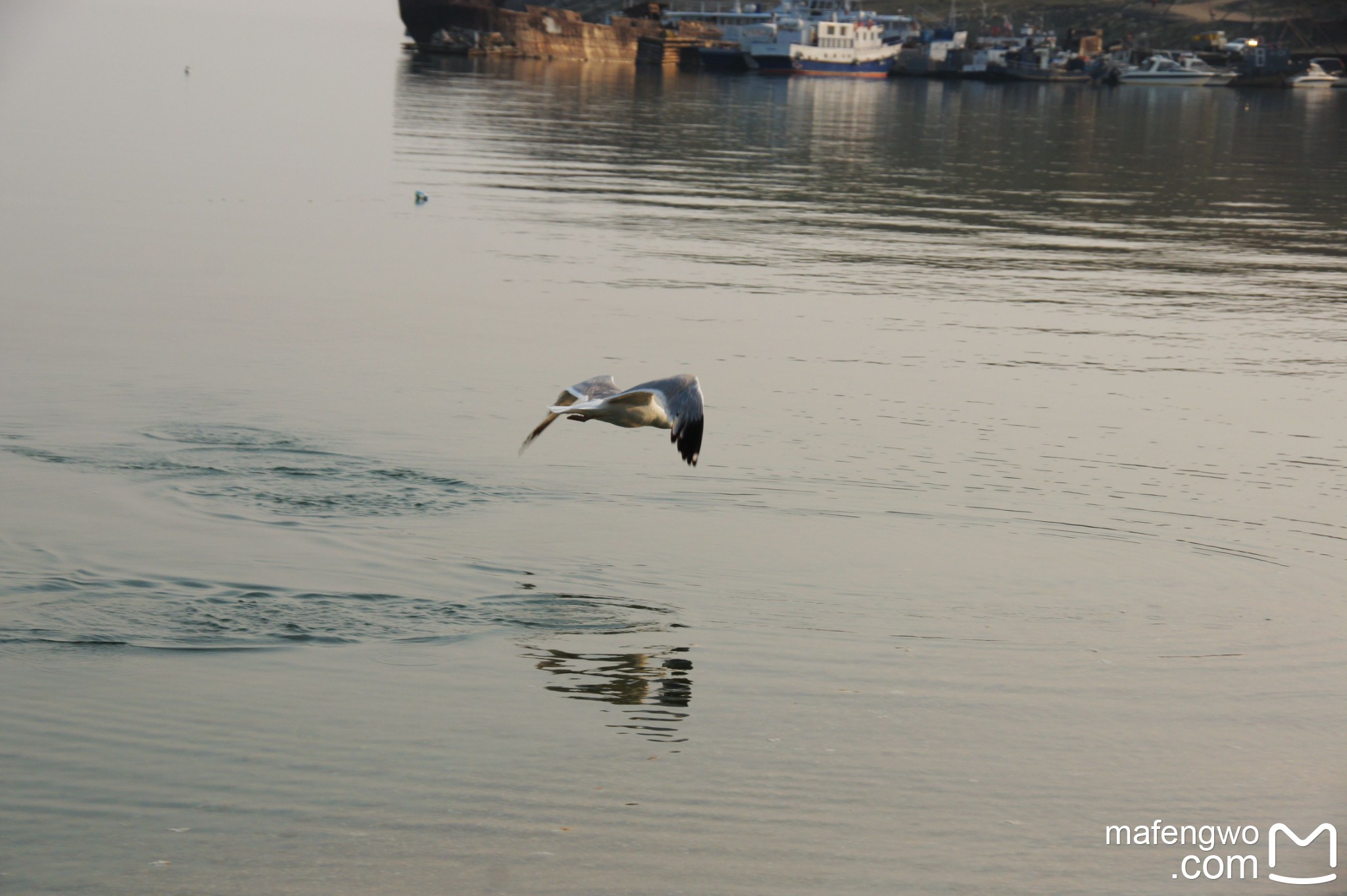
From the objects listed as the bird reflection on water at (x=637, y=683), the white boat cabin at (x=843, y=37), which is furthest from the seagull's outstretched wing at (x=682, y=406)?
the white boat cabin at (x=843, y=37)

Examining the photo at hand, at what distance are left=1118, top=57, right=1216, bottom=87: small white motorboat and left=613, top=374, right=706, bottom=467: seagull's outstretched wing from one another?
383ft

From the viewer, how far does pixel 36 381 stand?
49.2 feet

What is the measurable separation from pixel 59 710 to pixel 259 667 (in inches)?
45.6

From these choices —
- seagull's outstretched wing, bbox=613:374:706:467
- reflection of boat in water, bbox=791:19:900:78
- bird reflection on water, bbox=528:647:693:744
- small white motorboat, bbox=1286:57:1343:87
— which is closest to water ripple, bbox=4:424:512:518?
seagull's outstretched wing, bbox=613:374:706:467

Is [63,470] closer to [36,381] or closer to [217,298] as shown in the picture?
[36,381]

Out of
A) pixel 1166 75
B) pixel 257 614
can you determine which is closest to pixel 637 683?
pixel 257 614

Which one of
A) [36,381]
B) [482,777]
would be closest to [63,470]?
[36,381]

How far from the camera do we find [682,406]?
10516mm

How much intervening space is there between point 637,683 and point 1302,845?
371 centimetres

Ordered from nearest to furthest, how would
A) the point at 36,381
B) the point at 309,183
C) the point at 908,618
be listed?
the point at 908,618
the point at 36,381
the point at 309,183

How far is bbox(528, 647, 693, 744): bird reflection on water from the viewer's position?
8391mm

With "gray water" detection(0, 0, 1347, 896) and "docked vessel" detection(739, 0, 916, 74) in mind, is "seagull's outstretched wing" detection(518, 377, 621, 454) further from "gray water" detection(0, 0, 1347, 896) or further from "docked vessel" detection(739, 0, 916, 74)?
"docked vessel" detection(739, 0, 916, 74)

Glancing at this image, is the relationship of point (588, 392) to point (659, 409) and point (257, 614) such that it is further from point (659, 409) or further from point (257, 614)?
point (257, 614)

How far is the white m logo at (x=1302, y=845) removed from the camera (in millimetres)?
7113
